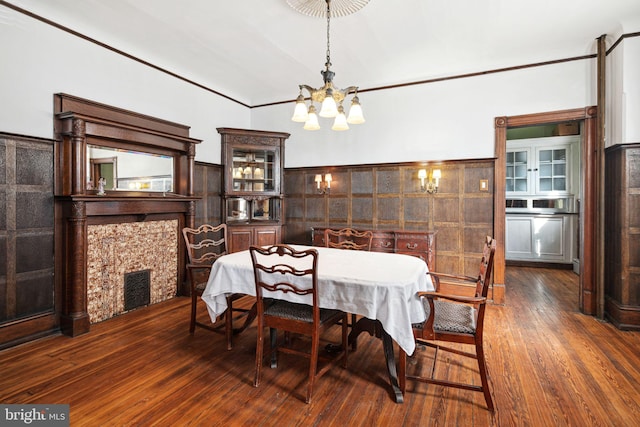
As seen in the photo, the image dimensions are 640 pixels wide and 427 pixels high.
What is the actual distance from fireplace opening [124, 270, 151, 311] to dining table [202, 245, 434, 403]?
1634 mm

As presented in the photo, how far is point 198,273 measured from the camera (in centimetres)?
467

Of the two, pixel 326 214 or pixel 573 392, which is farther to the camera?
pixel 326 214

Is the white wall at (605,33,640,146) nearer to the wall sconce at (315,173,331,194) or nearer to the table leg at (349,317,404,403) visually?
the table leg at (349,317,404,403)

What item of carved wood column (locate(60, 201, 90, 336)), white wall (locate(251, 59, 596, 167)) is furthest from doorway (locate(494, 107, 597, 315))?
carved wood column (locate(60, 201, 90, 336))

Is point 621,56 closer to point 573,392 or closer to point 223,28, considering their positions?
point 573,392

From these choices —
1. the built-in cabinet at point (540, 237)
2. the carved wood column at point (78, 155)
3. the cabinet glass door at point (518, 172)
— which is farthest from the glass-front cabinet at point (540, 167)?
the carved wood column at point (78, 155)

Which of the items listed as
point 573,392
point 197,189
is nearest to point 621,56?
point 573,392

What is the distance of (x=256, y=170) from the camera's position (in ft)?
17.6

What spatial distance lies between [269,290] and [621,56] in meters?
4.15

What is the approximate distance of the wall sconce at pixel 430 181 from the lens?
4.36 m

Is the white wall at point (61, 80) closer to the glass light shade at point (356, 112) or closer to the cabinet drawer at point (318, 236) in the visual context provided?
the cabinet drawer at point (318, 236)

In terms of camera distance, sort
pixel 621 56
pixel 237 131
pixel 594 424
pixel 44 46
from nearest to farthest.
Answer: pixel 594 424, pixel 44 46, pixel 621 56, pixel 237 131

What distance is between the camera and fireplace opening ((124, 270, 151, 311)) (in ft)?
12.1

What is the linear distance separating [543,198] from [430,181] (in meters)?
3.33
